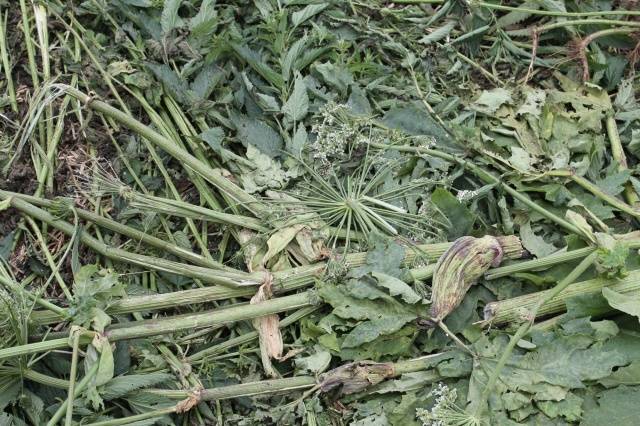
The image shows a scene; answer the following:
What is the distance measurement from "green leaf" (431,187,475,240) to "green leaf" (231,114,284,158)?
2.02 feet

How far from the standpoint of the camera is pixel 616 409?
196 cm

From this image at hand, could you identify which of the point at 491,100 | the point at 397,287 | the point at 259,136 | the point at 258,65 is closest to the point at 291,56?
the point at 258,65

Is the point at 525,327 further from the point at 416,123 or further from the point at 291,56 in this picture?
the point at 291,56

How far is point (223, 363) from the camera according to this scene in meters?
2.26

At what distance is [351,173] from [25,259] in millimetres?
1221

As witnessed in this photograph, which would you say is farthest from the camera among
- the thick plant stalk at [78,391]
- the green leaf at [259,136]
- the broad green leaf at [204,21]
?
the broad green leaf at [204,21]

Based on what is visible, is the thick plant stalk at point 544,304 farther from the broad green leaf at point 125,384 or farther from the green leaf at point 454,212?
the broad green leaf at point 125,384

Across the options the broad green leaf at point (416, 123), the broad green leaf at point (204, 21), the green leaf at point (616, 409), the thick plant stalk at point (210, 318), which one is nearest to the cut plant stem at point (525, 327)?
the green leaf at point (616, 409)

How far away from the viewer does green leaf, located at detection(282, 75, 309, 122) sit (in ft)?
8.39

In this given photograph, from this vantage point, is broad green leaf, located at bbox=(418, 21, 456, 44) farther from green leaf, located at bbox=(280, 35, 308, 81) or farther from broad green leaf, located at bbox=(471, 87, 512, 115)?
green leaf, located at bbox=(280, 35, 308, 81)

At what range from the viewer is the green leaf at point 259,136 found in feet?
8.29

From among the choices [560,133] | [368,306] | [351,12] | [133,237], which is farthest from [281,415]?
[351,12]

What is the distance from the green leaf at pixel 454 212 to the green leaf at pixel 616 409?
27.0 inches

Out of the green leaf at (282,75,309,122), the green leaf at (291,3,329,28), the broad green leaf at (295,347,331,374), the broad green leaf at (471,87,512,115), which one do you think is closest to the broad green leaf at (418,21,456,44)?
the broad green leaf at (471,87,512,115)
